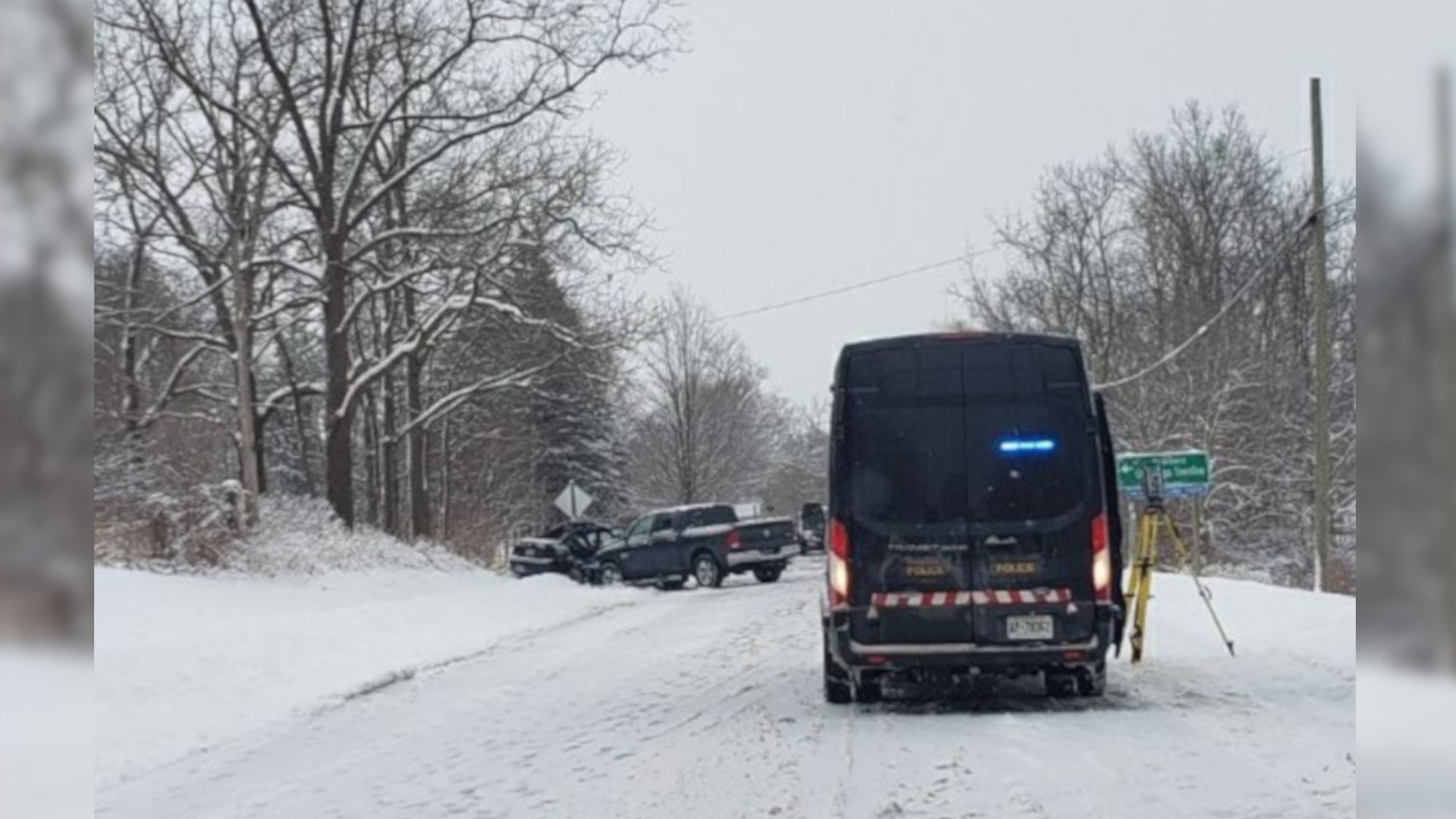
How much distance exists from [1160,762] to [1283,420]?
24.7 m

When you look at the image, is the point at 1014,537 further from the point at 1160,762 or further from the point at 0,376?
the point at 0,376

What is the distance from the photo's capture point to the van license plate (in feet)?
32.6

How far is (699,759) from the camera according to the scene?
8898 millimetres

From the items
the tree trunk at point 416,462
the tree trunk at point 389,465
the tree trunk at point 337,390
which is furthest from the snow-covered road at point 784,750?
the tree trunk at point 416,462

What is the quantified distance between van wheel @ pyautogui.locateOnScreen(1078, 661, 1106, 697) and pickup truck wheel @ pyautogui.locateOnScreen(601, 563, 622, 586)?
23.0 m

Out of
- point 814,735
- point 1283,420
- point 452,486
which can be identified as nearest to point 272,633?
point 814,735

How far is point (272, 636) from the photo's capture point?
15.8 m

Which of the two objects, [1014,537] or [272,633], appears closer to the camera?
[1014,537]

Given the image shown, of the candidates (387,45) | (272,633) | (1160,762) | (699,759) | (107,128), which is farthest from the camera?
(387,45)

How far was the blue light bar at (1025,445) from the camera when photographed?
397 inches

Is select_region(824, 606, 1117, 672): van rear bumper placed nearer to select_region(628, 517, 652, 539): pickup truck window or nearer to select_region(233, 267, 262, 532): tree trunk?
select_region(233, 267, 262, 532): tree trunk

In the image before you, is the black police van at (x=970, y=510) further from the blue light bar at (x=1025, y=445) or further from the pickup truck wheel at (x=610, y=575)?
the pickup truck wheel at (x=610, y=575)

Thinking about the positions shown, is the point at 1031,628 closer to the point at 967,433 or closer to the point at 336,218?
the point at 967,433

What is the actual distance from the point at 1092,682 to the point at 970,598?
1.54 m
